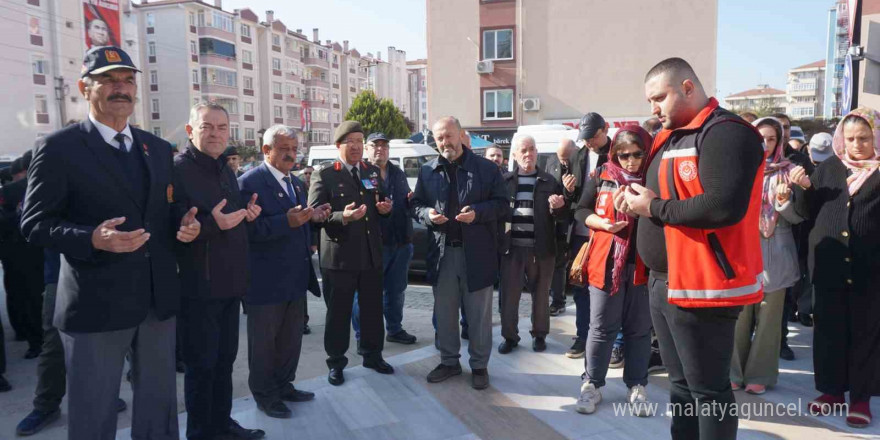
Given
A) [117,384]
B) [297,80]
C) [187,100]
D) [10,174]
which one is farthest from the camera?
[297,80]

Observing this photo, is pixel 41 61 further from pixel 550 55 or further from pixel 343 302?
pixel 343 302

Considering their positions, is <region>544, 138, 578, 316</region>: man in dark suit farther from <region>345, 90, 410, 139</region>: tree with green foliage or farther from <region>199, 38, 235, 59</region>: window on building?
<region>199, 38, 235, 59</region>: window on building

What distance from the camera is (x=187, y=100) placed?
4844cm

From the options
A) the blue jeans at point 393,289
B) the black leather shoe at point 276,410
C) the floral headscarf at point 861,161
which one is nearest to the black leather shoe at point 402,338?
the blue jeans at point 393,289

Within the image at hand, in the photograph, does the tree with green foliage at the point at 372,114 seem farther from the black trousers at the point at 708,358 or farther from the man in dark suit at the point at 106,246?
the black trousers at the point at 708,358

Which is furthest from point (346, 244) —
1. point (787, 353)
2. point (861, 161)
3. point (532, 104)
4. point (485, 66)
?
point (485, 66)

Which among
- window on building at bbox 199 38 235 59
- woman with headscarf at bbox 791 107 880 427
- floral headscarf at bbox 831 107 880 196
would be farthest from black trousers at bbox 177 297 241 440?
window on building at bbox 199 38 235 59

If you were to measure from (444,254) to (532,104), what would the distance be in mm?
22288

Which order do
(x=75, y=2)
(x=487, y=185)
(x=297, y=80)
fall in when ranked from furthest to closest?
1. (x=297, y=80)
2. (x=75, y=2)
3. (x=487, y=185)

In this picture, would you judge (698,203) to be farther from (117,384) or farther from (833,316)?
(117,384)

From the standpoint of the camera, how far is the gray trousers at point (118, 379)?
8.57 feet

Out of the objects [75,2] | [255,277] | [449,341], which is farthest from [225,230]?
[75,2]

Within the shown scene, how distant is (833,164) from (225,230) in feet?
13.2

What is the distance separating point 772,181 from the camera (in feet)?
13.7
